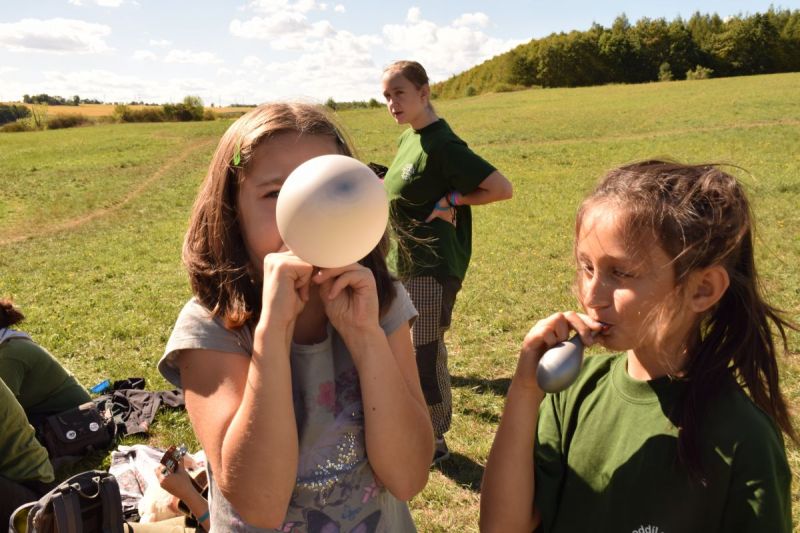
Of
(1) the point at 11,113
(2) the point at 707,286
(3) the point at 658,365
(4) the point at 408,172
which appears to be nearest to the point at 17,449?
(4) the point at 408,172

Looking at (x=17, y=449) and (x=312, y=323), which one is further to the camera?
(x=17, y=449)

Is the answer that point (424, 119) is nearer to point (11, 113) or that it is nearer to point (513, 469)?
point (513, 469)

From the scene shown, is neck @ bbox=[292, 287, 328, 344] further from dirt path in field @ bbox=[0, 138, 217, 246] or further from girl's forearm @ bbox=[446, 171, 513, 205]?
dirt path in field @ bbox=[0, 138, 217, 246]

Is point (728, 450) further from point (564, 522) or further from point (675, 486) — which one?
point (564, 522)

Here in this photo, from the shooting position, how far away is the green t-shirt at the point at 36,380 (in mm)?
4254

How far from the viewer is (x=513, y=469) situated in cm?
158

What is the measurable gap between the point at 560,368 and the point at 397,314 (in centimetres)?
47

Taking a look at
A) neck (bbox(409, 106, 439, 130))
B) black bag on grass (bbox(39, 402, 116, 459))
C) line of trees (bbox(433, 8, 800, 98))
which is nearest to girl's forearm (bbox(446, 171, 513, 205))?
neck (bbox(409, 106, 439, 130))

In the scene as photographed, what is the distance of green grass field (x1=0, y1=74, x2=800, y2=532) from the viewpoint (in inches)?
216

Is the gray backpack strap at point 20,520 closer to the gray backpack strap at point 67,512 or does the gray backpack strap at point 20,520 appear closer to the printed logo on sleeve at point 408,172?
the gray backpack strap at point 67,512

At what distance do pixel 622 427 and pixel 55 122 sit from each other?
1953 inches

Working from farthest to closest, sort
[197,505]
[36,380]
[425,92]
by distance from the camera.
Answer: [36,380] < [425,92] < [197,505]

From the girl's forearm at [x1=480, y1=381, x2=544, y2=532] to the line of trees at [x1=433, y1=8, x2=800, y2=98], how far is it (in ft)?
198

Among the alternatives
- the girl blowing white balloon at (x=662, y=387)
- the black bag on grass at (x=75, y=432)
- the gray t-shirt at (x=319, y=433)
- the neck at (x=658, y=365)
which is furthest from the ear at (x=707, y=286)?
the black bag on grass at (x=75, y=432)
